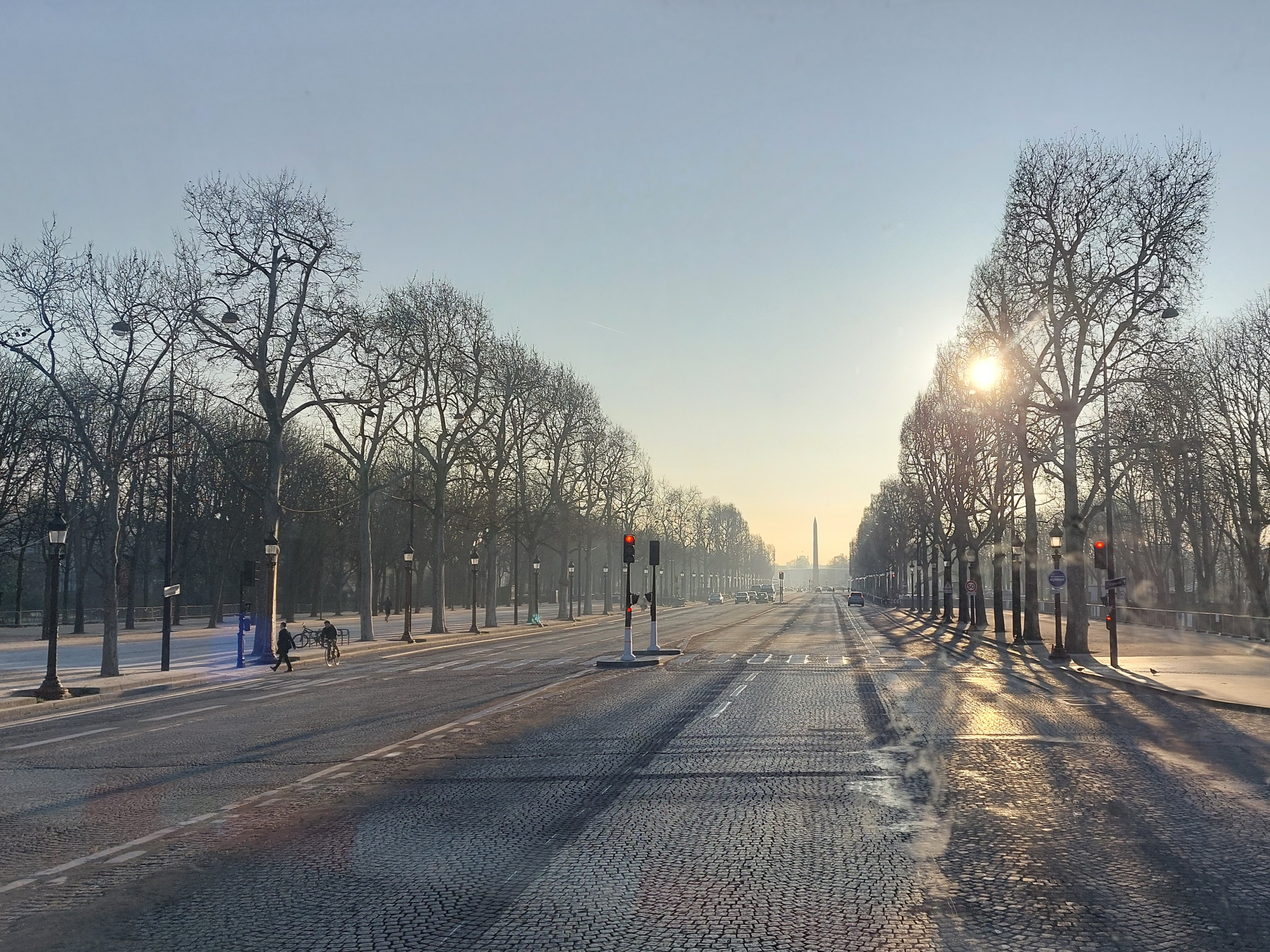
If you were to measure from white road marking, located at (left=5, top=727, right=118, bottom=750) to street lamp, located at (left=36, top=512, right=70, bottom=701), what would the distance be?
4724 millimetres

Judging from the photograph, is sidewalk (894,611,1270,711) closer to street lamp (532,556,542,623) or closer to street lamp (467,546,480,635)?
street lamp (467,546,480,635)

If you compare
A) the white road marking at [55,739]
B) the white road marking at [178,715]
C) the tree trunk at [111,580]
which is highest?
the tree trunk at [111,580]

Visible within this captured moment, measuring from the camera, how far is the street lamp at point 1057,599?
104 feet

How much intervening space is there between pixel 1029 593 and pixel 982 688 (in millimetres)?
20101

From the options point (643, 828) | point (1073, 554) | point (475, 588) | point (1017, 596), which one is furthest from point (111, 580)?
point (1017, 596)

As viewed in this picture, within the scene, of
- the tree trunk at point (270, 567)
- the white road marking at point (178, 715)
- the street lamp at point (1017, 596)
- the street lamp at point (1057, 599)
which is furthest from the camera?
the street lamp at point (1017, 596)

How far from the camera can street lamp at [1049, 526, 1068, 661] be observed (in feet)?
104

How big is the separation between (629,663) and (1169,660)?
53.2ft

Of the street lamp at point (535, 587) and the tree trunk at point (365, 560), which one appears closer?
the tree trunk at point (365, 560)

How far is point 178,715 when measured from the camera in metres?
19.5

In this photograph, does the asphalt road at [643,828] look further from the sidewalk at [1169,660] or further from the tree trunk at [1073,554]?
the tree trunk at [1073,554]

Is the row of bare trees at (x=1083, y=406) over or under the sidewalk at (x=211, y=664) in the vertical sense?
over

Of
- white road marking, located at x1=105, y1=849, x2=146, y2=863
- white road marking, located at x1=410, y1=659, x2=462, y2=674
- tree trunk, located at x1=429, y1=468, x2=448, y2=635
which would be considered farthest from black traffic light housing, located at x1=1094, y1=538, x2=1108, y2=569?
tree trunk, located at x1=429, y1=468, x2=448, y2=635

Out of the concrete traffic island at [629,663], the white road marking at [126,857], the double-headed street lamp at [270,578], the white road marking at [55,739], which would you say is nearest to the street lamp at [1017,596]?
the concrete traffic island at [629,663]
